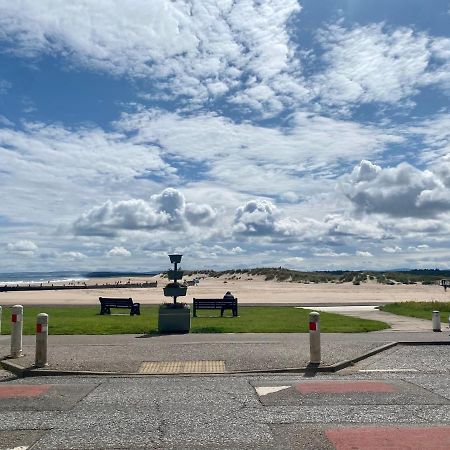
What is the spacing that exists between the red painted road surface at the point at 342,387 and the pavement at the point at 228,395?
0.6 inches

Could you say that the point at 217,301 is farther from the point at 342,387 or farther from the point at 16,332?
the point at 342,387

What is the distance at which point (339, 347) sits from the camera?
1379cm

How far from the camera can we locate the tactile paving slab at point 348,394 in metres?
8.38

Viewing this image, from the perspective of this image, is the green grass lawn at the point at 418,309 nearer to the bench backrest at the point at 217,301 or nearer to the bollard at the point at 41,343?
the bench backrest at the point at 217,301

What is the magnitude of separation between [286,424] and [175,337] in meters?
9.13

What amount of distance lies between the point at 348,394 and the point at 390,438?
2480 millimetres

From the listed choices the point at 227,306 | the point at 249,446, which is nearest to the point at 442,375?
the point at 249,446

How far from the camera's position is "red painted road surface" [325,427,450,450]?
6.16 metres

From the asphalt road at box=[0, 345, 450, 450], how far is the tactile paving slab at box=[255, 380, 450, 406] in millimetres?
15

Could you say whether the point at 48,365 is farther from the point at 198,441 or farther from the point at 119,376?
the point at 198,441

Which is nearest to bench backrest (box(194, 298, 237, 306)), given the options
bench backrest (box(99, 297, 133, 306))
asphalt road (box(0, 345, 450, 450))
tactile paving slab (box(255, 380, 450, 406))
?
bench backrest (box(99, 297, 133, 306))

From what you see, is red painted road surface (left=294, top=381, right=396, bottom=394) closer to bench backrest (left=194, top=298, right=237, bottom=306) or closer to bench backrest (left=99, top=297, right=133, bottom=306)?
bench backrest (left=194, top=298, right=237, bottom=306)

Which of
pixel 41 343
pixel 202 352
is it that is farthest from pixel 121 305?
pixel 41 343

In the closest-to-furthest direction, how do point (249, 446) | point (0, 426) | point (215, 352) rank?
point (249, 446)
point (0, 426)
point (215, 352)
